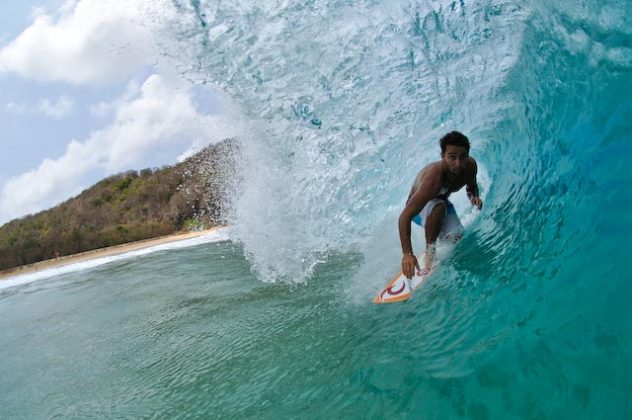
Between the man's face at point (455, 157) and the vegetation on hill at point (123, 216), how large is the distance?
22064 millimetres

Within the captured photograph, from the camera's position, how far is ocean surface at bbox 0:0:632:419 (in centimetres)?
272

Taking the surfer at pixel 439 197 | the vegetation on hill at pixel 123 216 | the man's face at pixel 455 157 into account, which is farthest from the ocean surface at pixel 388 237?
the vegetation on hill at pixel 123 216

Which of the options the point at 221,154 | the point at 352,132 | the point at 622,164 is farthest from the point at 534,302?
the point at 221,154

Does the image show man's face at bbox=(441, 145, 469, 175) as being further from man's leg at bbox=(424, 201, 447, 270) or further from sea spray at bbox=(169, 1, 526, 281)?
sea spray at bbox=(169, 1, 526, 281)

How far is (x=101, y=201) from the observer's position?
176ft

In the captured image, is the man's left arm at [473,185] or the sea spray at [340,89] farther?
the sea spray at [340,89]

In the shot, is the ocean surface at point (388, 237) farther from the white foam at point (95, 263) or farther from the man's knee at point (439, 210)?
the white foam at point (95, 263)

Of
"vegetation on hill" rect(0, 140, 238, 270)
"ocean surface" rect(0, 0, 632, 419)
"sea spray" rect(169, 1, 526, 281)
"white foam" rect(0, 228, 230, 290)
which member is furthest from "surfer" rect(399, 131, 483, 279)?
"vegetation on hill" rect(0, 140, 238, 270)

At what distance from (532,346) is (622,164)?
5.16 feet

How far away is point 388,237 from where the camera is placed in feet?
21.4

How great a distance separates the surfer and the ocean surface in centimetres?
26

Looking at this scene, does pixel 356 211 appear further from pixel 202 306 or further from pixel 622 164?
pixel 622 164

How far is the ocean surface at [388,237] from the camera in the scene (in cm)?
272

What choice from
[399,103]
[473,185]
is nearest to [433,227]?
[473,185]
